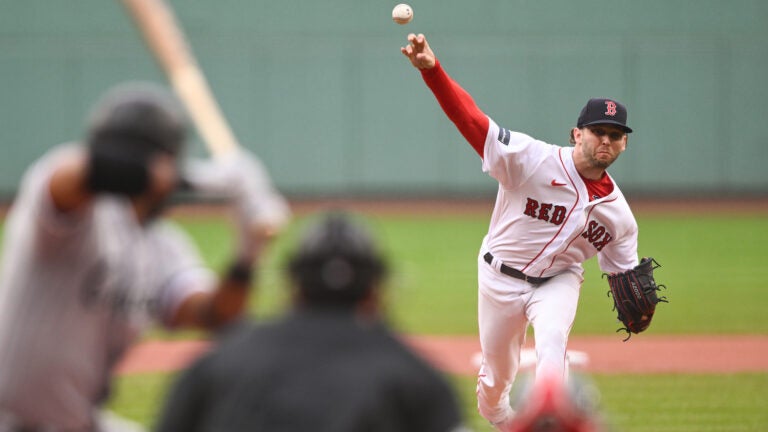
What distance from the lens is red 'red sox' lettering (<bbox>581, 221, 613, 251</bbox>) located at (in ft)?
21.5

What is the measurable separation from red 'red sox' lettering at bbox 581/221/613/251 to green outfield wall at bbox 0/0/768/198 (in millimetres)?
20162

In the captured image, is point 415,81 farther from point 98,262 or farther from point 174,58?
point 98,262

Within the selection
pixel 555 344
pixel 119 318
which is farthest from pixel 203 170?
pixel 555 344

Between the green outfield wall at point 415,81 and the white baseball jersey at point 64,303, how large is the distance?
23.8 metres

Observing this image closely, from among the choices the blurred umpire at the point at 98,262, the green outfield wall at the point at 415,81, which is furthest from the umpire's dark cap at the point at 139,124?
the green outfield wall at the point at 415,81

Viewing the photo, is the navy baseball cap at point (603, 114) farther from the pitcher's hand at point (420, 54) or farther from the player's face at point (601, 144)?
the pitcher's hand at point (420, 54)

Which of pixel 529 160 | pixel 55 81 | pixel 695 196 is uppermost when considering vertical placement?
pixel 529 160

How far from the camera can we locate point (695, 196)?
27.2 meters

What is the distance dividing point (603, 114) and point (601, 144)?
0.59 feet

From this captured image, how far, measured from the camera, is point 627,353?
11.0m

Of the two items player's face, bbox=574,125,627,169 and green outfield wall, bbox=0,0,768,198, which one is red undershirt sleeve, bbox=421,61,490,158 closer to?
player's face, bbox=574,125,627,169

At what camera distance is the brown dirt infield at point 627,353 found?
9992mm

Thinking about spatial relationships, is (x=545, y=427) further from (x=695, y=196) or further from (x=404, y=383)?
(x=695, y=196)

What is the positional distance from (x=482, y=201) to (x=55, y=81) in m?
10.7
